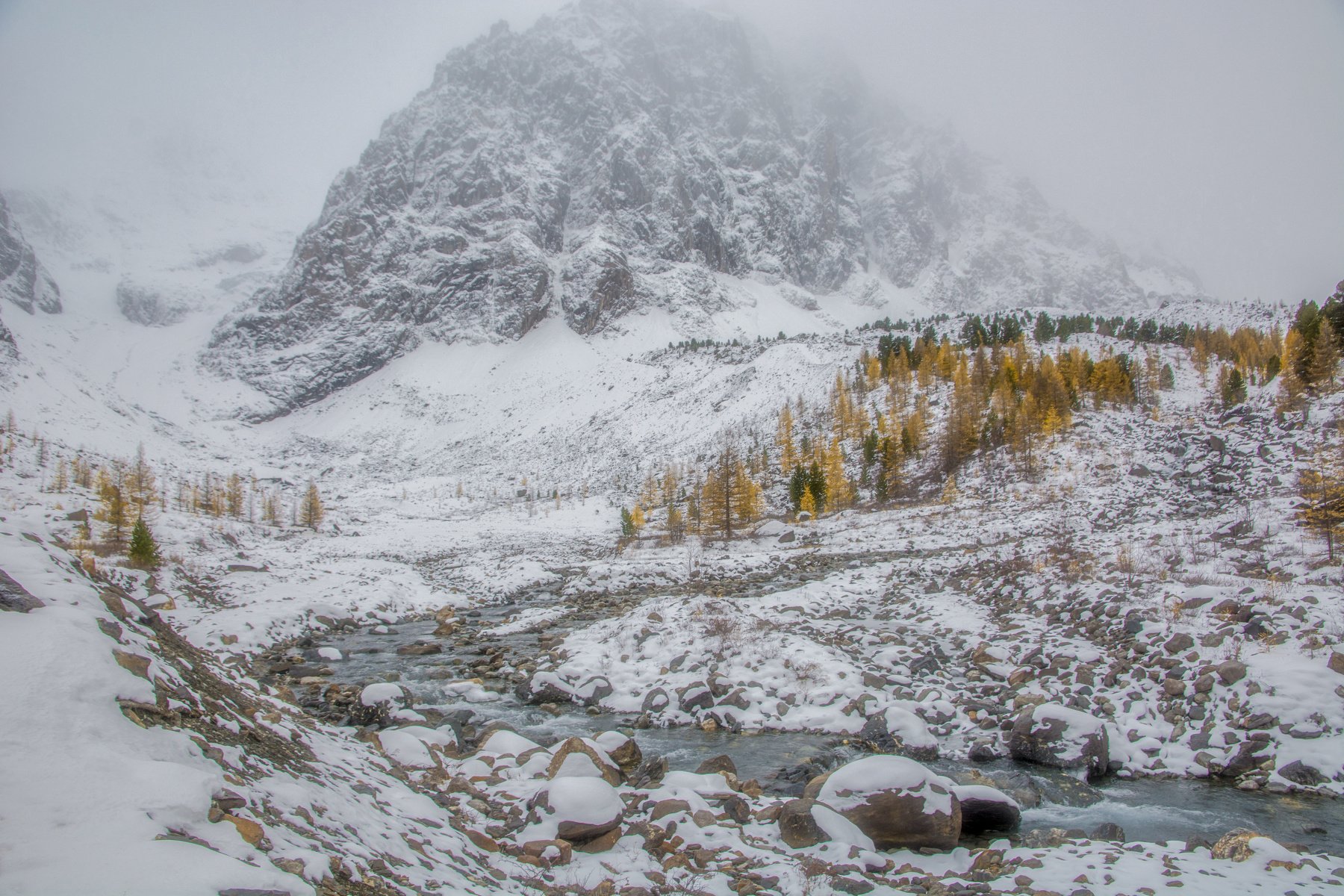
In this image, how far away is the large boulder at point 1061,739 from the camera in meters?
11.4

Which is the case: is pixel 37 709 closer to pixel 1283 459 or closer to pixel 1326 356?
pixel 1283 459

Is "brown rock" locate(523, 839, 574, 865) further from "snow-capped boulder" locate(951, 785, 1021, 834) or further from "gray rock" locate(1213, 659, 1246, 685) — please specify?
"gray rock" locate(1213, 659, 1246, 685)

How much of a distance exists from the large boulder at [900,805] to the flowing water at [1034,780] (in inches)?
66.5

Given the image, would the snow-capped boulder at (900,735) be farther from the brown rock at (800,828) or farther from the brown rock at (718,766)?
the brown rock at (800,828)

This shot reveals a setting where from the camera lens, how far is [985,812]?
9.35 m

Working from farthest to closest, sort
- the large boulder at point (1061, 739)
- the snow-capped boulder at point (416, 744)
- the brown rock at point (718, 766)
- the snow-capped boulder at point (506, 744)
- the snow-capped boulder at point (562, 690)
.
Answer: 1. the snow-capped boulder at point (562, 690)
2. the large boulder at point (1061, 739)
3. the brown rock at point (718, 766)
4. the snow-capped boulder at point (506, 744)
5. the snow-capped boulder at point (416, 744)

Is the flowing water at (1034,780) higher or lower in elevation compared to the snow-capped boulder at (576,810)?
lower

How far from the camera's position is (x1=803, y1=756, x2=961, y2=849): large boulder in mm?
8781

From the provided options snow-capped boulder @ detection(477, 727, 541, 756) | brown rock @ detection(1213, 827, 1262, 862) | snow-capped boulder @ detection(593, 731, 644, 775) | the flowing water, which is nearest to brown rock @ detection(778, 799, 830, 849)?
the flowing water

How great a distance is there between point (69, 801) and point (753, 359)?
5534 inches

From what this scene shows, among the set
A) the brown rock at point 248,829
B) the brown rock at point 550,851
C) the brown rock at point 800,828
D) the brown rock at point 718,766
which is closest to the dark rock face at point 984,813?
the brown rock at point 800,828

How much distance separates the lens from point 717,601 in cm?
2128

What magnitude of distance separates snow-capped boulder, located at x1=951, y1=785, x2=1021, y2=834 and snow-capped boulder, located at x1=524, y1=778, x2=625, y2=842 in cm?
531

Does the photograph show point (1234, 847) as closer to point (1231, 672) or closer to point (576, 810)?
point (1231, 672)
